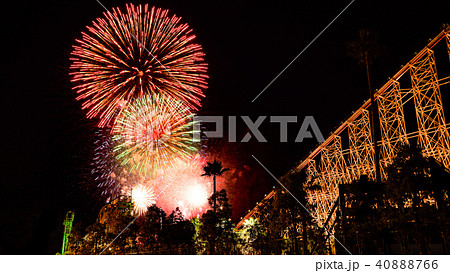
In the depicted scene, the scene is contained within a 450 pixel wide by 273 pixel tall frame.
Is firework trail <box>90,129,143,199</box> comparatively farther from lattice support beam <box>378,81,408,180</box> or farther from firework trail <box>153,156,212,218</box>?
lattice support beam <box>378,81,408,180</box>

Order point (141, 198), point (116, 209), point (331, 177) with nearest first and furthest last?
point (331, 177) → point (116, 209) → point (141, 198)

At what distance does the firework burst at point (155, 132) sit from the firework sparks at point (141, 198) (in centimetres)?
293

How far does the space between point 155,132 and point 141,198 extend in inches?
296

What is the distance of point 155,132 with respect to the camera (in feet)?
79.9

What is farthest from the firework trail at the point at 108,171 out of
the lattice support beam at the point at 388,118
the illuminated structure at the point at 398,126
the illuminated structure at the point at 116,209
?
the lattice support beam at the point at 388,118

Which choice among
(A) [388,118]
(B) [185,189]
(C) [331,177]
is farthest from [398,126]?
(B) [185,189]

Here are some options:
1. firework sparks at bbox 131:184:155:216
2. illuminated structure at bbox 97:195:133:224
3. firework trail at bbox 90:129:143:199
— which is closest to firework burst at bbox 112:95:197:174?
firework trail at bbox 90:129:143:199

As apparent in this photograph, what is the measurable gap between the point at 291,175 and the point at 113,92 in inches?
446

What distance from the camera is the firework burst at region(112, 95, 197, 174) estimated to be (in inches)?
894

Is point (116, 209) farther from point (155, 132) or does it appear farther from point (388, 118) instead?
point (388, 118)

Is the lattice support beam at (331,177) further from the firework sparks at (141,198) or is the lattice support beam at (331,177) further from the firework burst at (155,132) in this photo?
the firework sparks at (141,198)

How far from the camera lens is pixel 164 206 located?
3306 centimetres

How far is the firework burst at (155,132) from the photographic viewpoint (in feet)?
74.5
